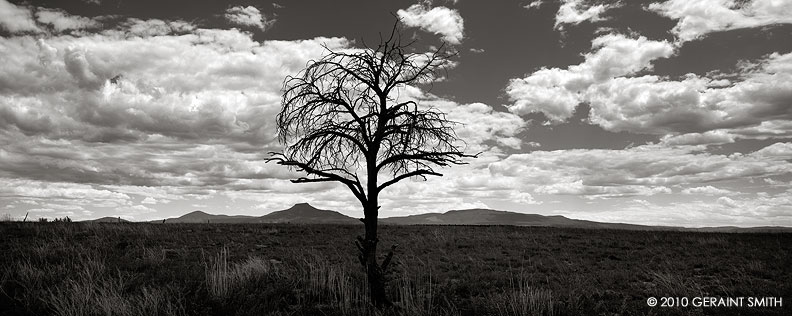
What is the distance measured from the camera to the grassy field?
26.2 ft

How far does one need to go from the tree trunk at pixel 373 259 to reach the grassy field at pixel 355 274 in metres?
0.29

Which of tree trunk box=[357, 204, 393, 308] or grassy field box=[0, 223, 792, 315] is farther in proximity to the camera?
grassy field box=[0, 223, 792, 315]

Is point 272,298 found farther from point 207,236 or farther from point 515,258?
point 207,236

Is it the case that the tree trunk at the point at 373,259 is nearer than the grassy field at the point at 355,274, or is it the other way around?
the tree trunk at the point at 373,259

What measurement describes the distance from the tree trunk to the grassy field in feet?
0.96

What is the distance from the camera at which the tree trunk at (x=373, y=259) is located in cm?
711

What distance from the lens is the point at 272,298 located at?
27.6 ft

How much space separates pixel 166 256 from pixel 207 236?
652cm

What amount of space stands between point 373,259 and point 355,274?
13.7 ft

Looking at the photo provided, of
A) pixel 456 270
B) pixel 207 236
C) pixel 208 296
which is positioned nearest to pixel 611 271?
pixel 456 270

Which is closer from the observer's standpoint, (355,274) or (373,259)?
(373,259)

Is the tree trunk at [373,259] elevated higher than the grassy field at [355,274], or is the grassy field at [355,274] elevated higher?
the tree trunk at [373,259]

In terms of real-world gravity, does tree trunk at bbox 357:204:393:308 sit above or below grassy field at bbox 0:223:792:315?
above

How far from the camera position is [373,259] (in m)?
7.29
